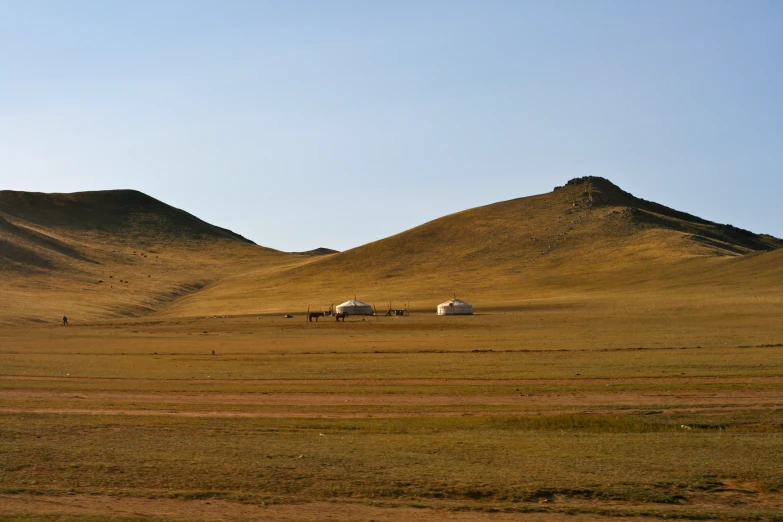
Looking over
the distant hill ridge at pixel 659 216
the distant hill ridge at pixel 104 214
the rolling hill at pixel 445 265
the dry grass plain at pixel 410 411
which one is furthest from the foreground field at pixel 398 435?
the distant hill ridge at pixel 104 214

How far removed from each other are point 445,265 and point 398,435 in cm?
9285

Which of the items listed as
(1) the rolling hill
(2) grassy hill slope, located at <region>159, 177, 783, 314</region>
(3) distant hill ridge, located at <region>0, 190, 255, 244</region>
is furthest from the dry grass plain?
(3) distant hill ridge, located at <region>0, 190, 255, 244</region>

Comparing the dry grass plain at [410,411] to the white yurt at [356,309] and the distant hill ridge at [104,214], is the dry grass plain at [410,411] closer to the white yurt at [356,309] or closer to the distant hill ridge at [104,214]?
the white yurt at [356,309]

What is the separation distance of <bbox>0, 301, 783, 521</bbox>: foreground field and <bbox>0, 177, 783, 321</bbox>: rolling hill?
40812mm

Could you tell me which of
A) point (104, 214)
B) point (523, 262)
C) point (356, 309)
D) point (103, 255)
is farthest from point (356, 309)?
point (104, 214)

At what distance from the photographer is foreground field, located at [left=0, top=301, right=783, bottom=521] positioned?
10641mm

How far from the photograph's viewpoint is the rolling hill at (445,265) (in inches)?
3273

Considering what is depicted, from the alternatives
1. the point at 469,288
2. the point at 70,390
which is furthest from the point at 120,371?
the point at 469,288

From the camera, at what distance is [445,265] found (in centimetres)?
10812

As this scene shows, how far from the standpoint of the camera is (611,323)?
5294cm

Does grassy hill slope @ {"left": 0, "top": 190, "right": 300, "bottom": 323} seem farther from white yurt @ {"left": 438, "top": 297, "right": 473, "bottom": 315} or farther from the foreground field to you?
the foreground field

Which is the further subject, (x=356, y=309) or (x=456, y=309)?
(x=356, y=309)

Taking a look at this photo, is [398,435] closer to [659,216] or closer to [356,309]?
[356,309]

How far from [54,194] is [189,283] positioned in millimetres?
80941
